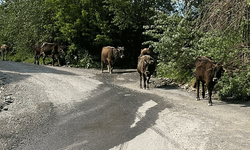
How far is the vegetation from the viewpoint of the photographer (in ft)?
39.7

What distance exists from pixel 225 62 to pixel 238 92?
1.24 metres

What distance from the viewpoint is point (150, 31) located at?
53.6ft

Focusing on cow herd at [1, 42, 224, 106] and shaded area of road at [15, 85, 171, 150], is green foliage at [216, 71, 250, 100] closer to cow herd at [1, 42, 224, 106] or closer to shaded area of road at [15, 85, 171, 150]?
cow herd at [1, 42, 224, 106]

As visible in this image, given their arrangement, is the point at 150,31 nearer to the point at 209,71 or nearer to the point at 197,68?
the point at 197,68

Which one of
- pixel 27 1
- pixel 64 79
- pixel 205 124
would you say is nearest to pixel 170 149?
pixel 205 124

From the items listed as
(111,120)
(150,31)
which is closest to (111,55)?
(150,31)

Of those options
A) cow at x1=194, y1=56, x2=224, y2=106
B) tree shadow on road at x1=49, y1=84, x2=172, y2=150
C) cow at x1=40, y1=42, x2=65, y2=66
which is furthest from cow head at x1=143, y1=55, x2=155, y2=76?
cow at x1=40, y1=42, x2=65, y2=66

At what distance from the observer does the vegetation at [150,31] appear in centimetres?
1209

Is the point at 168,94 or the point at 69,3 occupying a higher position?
the point at 69,3

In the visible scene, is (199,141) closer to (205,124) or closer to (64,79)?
(205,124)

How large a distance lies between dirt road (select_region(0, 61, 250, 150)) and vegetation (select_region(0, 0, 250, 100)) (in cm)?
172

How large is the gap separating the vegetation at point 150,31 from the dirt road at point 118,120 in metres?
1.72

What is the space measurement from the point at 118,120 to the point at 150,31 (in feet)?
26.6

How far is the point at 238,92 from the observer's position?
1187 centimetres
